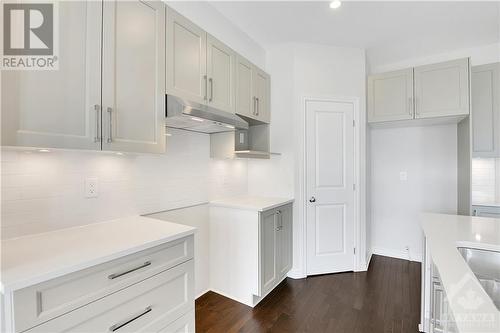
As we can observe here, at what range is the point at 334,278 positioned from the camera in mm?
2795

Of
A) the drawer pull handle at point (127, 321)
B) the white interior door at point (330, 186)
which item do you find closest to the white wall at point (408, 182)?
the white interior door at point (330, 186)

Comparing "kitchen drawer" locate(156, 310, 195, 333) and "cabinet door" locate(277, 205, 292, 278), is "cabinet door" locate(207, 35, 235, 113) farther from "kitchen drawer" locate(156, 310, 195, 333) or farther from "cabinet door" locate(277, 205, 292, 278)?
"kitchen drawer" locate(156, 310, 195, 333)

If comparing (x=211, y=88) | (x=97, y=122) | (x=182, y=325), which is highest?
(x=211, y=88)

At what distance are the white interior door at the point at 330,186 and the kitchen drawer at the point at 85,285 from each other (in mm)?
1906

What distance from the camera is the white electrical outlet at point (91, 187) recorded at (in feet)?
5.00

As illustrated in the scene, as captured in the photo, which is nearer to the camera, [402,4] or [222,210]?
[402,4]

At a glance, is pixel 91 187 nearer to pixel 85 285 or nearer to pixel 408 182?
pixel 85 285

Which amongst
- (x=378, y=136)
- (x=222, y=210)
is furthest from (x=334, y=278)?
(x=378, y=136)

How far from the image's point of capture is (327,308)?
221 cm

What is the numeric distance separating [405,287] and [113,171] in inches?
119

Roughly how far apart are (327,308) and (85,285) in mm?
2002

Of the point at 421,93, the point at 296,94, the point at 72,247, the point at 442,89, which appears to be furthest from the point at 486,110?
the point at 72,247

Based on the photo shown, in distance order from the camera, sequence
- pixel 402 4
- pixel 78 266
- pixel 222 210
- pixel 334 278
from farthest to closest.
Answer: pixel 334 278 → pixel 222 210 → pixel 402 4 → pixel 78 266

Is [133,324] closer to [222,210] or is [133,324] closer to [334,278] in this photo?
[222,210]
